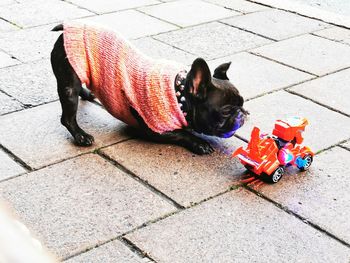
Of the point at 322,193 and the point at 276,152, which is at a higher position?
the point at 276,152

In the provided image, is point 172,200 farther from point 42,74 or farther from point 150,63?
point 42,74

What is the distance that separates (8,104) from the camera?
4156 millimetres

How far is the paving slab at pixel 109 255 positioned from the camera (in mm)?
2441

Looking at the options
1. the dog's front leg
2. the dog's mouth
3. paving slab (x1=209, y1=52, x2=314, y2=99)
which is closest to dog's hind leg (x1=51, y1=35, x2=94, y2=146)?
the dog's front leg

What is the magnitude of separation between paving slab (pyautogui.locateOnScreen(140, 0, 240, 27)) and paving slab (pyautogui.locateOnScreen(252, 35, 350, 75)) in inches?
42.6

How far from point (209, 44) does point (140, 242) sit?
3.34 meters

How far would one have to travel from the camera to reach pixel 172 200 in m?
3.00

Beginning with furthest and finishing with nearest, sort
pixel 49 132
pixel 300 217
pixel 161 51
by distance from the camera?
1. pixel 161 51
2. pixel 49 132
3. pixel 300 217

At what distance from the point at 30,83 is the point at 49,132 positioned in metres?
0.99

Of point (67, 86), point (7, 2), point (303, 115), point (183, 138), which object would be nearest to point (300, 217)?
point (183, 138)

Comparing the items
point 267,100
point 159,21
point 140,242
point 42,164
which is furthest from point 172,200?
point 159,21

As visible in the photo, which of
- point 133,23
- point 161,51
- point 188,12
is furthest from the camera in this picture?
point 188,12

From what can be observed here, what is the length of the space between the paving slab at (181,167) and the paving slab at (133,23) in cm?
238

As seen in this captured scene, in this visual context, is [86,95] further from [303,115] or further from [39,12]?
[39,12]
